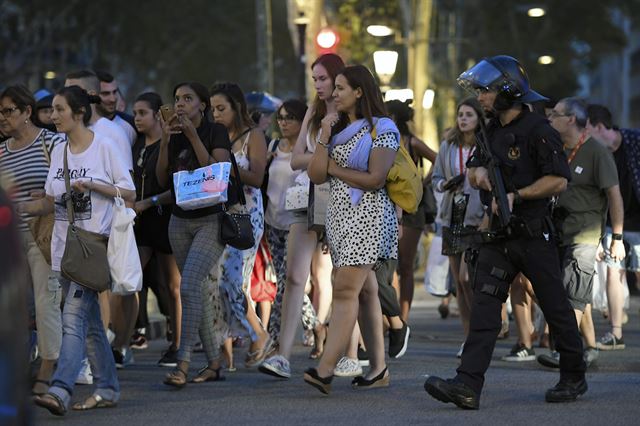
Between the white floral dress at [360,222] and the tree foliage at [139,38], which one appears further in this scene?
the tree foliage at [139,38]

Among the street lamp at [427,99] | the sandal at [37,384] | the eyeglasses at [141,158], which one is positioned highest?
the street lamp at [427,99]

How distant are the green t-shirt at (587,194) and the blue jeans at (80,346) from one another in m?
3.52

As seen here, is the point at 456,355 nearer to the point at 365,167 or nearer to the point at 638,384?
the point at 638,384

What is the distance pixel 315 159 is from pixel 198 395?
1.59 m

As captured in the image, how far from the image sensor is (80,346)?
8.83 metres

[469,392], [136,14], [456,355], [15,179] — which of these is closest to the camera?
[469,392]

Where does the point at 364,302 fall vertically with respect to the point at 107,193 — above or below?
below

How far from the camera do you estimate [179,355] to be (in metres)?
10.1

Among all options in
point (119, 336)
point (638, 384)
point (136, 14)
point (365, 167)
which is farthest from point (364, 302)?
point (136, 14)

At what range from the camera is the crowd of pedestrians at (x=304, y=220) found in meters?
8.97

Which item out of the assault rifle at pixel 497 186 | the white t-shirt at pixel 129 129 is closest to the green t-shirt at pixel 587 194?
the assault rifle at pixel 497 186

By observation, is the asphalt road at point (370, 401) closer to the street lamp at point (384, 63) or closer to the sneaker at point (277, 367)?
the sneaker at point (277, 367)

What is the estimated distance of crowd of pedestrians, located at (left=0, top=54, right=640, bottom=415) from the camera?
8969mm

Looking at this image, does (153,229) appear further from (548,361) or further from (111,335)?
(548,361)
